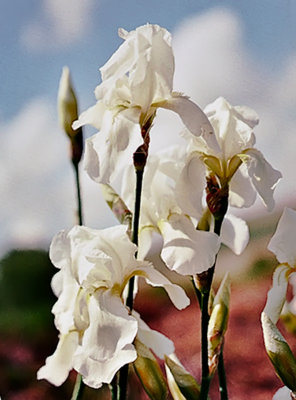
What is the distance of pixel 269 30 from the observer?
1.13 metres

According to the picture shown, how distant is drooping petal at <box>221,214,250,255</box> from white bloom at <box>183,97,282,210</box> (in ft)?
0.11

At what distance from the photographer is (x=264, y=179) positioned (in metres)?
0.49

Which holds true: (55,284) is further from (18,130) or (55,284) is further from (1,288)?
(1,288)

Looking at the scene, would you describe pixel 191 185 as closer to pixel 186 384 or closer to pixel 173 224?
pixel 173 224

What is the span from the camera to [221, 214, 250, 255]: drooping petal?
566mm

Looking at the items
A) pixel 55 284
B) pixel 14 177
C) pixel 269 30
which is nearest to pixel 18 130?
pixel 14 177

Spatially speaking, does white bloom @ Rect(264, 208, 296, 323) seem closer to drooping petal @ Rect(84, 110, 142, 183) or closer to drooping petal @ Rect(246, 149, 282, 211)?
drooping petal @ Rect(246, 149, 282, 211)

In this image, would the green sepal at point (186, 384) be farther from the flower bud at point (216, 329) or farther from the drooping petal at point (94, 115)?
the drooping petal at point (94, 115)

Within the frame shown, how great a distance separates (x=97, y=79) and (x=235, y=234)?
0.53 meters

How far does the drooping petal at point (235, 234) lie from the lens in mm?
566

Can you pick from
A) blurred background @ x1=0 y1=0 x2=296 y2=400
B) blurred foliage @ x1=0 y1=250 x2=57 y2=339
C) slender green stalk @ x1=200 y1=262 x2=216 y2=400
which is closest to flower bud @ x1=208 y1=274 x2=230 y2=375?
slender green stalk @ x1=200 y1=262 x2=216 y2=400

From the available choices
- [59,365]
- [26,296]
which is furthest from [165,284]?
[26,296]

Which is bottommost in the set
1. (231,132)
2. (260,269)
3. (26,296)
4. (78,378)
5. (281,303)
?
(26,296)

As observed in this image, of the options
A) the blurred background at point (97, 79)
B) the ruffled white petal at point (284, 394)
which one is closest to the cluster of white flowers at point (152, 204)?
the ruffled white petal at point (284, 394)
